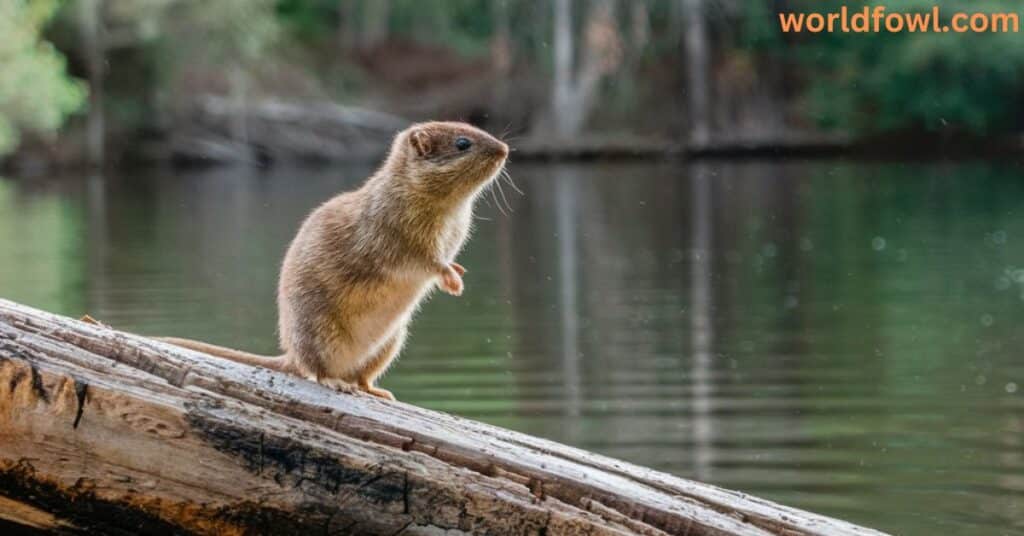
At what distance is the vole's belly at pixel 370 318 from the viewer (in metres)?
7.00

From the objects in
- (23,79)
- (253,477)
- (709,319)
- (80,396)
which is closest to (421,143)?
(253,477)

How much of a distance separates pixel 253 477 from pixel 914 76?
58477 millimetres

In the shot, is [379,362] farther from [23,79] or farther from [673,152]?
[673,152]

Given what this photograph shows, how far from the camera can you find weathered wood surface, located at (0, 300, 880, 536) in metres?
5.84

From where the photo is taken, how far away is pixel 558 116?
63875mm

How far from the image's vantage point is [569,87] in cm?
6412

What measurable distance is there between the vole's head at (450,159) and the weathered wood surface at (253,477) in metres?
1.56

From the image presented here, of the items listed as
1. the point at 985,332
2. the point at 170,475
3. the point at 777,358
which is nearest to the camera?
the point at 170,475

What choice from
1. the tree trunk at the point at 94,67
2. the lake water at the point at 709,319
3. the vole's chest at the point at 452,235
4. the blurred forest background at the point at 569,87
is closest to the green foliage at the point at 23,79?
the lake water at the point at 709,319

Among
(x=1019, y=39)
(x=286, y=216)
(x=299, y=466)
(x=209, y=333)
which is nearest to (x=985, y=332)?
(x=209, y=333)

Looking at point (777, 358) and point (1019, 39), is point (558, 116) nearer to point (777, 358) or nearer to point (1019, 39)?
point (1019, 39)

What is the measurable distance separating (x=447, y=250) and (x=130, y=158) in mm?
56426

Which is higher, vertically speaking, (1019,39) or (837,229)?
(1019,39)

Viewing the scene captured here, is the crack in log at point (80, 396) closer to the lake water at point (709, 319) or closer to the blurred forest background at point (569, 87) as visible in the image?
the lake water at point (709, 319)
